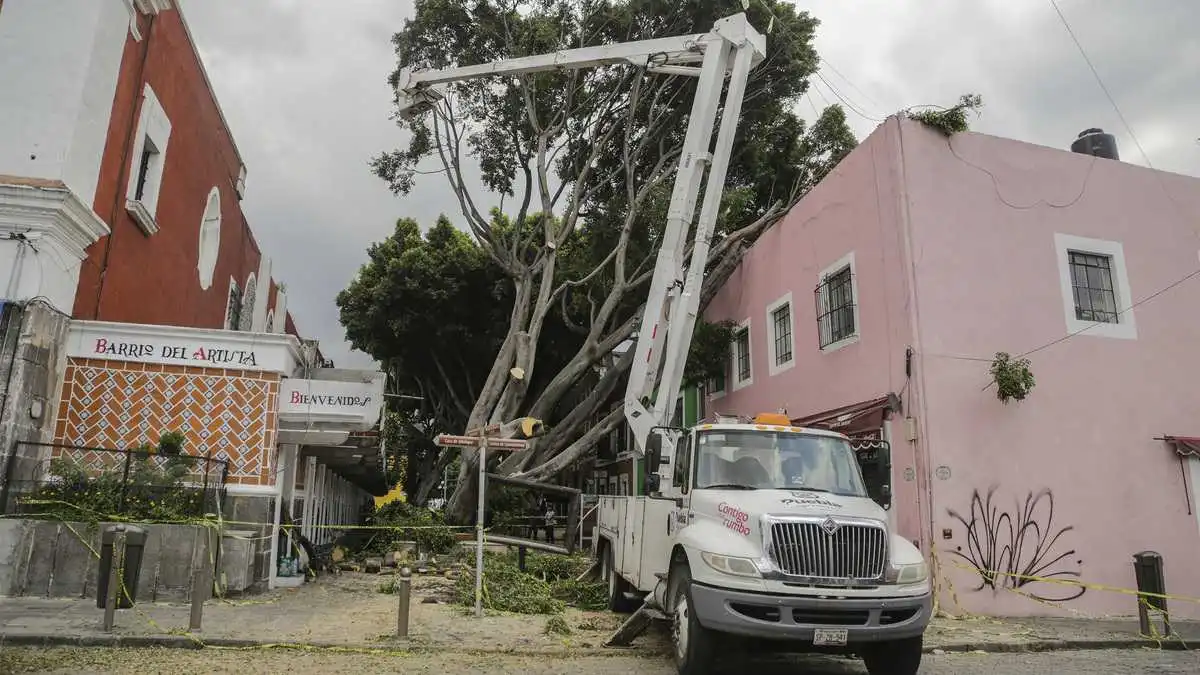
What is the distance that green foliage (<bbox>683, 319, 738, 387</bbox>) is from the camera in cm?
1877

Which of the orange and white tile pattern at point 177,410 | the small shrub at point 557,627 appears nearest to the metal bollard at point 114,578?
the orange and white tile pattern at point 177,410

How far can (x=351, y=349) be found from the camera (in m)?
28.8

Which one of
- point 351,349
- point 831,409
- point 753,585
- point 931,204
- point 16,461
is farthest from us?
point 351,349

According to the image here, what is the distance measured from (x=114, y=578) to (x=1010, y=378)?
1161cm

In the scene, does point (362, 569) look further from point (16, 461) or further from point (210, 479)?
point (16, 461)

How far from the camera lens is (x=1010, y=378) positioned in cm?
1143

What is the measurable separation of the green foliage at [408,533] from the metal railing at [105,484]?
5.36 metres

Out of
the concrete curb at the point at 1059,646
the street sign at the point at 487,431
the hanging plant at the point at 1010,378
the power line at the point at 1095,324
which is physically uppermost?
the power line at the point at 1095,324

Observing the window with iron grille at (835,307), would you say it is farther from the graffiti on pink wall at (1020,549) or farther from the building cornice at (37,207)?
the building cornice at (37,207)

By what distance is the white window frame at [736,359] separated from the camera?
712 inches

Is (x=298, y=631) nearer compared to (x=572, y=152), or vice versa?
(x=298, y=631)

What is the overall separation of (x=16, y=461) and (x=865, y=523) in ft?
33.8

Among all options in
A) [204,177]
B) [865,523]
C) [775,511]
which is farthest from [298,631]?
[204,177]

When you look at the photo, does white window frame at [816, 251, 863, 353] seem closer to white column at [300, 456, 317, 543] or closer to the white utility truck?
the white utility truck
